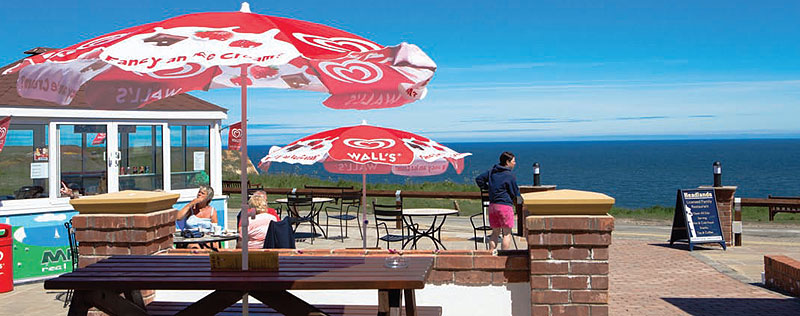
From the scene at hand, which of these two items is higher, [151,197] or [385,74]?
[385,74]

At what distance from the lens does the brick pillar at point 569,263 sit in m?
4.54

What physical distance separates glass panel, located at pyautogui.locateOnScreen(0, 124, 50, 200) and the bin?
88 centimetres

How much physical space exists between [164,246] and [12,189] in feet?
16.9

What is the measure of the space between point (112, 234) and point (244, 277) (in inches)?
58.5

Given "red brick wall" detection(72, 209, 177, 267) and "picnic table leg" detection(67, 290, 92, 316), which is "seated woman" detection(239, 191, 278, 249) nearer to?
"red brick wall" detection(72, 209, 177, 267)

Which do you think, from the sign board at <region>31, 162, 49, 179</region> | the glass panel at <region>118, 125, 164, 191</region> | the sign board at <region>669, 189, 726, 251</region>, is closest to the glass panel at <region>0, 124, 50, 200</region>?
the sign board at <region>31, 162, 49, 179</region>

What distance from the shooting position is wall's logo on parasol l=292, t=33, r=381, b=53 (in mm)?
3967

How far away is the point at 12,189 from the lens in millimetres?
9523

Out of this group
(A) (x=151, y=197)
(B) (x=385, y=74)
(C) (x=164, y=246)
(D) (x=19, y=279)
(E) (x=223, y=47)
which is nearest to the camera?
(E) (x=223, y=47)

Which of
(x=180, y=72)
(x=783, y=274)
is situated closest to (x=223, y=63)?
(x=180, y=72)

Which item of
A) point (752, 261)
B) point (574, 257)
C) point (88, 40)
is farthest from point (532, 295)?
point (752, 261)

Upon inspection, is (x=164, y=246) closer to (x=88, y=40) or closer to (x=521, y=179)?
(x=88, y=40)

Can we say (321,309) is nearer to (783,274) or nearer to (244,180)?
(244,180)

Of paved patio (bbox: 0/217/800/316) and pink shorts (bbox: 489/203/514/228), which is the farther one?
pink shorts (bbox: 489/203/514/228)
